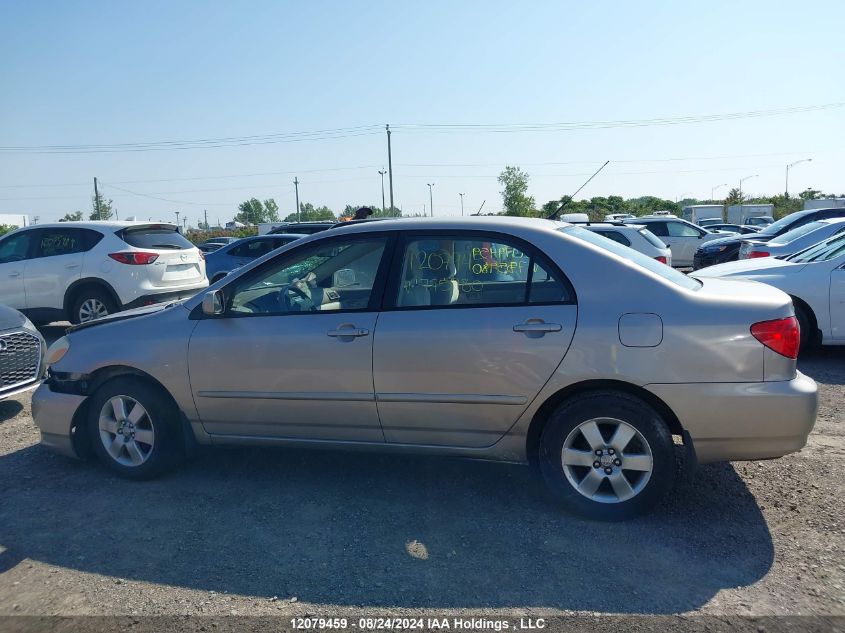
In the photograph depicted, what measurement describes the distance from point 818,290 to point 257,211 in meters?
108

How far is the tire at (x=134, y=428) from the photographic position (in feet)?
14.5

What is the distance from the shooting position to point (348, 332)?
4.03m

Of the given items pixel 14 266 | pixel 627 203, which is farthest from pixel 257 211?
pixel 14 266

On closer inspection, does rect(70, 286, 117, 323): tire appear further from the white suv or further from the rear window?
the rear window

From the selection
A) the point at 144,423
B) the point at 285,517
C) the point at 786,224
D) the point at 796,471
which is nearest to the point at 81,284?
the point at 144,423

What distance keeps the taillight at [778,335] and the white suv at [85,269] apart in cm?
834

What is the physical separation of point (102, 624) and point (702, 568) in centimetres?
275

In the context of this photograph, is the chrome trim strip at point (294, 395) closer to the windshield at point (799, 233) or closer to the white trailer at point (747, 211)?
the windshield at point (799, 233)

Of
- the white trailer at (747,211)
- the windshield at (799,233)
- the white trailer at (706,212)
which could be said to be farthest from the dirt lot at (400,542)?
the white trailer at (747,211)

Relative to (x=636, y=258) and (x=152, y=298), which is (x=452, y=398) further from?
(x=152, y=298)

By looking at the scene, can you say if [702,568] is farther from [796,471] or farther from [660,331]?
[796,471]

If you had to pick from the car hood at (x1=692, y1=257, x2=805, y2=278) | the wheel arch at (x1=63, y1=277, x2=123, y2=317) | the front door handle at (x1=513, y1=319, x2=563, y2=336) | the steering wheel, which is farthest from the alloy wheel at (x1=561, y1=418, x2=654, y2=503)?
the wheel arch at (x1=63, y1=277, x2=123, y2=317)

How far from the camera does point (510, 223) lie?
4.11 meters

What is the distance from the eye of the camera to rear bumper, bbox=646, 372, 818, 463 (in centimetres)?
353
